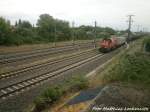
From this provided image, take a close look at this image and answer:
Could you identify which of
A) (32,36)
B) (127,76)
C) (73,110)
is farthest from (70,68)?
(32,36)

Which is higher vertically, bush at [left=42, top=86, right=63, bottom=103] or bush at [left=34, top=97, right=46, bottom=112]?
bush at [left=42, top=86, right=63, bottom=103]

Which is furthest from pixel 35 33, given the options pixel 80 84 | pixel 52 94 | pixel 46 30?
pixel 52 94

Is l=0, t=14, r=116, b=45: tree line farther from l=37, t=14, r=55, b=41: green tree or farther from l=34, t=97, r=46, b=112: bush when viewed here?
l=34, t=97, r=46, b=112: bush

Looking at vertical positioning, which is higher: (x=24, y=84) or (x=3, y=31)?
(x=3, y=31)

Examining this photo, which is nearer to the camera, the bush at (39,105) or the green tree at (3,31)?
the bush at (39,105)

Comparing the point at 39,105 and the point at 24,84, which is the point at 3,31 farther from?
the point at 39,105

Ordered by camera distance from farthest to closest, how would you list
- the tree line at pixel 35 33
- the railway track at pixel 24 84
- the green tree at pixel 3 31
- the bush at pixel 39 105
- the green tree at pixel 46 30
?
the green tree at pixel 46 30, the tree line at pixel 35 33, the green tree at pixel 3 31, the railway track at pixel 24 84, the bush at pixel 39 105

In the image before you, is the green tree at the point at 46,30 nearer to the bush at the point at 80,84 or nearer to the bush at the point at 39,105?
the bush at the point at 80,84

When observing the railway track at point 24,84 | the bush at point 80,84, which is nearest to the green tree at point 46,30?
the railway track at point 24,84

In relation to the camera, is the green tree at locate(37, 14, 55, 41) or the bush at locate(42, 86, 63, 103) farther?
the green tree at locate(37, 14, 55, 41)

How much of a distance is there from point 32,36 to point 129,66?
38.9m

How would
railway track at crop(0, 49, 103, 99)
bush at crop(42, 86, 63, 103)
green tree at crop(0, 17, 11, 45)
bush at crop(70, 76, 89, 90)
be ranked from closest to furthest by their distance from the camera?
1. bush at crop(42, 86, 63, 103)
2. railway track at crop(0, 49, 103, 99)
3. bush at crop(70, 76, 89, 90)
4. green tree at crop(0, 17, 11, 45)

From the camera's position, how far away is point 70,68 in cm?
2117

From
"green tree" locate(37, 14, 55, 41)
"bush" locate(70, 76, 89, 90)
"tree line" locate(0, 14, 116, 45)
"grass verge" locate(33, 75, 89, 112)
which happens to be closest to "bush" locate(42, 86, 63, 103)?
"grass verge" locate(33, 75, 89, 112)
